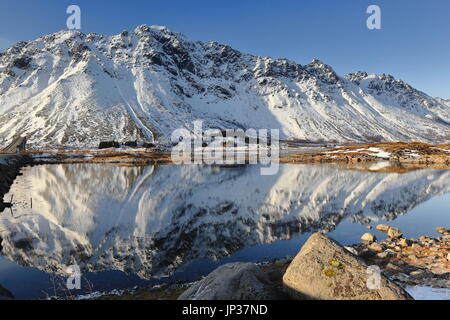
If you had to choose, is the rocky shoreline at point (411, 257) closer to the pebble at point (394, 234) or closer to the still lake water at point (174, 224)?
the pebble at point (394, 234)

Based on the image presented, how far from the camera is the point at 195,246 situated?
22547 millimetres

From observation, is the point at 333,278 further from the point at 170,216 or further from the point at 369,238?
the point at 170,216

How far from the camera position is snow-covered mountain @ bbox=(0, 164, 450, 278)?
21.0 meters

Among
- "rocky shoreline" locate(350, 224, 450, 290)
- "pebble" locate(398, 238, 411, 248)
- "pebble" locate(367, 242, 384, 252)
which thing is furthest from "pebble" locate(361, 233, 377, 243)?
"pebble" locate(367, 242, 384, 252)

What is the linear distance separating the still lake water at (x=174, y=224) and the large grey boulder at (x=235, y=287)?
8.30m

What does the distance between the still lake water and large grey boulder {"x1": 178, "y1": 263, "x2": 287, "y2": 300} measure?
27.2ft

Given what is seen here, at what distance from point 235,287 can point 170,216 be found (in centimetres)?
2284

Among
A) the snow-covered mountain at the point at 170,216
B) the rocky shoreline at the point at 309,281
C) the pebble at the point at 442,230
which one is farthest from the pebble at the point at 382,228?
the rocky shoreline at the point at 309,281

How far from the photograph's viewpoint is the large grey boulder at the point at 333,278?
859 cm

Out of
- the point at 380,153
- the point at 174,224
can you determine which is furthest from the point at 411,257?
the point at 380,153

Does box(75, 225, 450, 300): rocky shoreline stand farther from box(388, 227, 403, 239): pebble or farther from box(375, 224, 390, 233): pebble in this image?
box(375, 224, 390, 233): pebble
